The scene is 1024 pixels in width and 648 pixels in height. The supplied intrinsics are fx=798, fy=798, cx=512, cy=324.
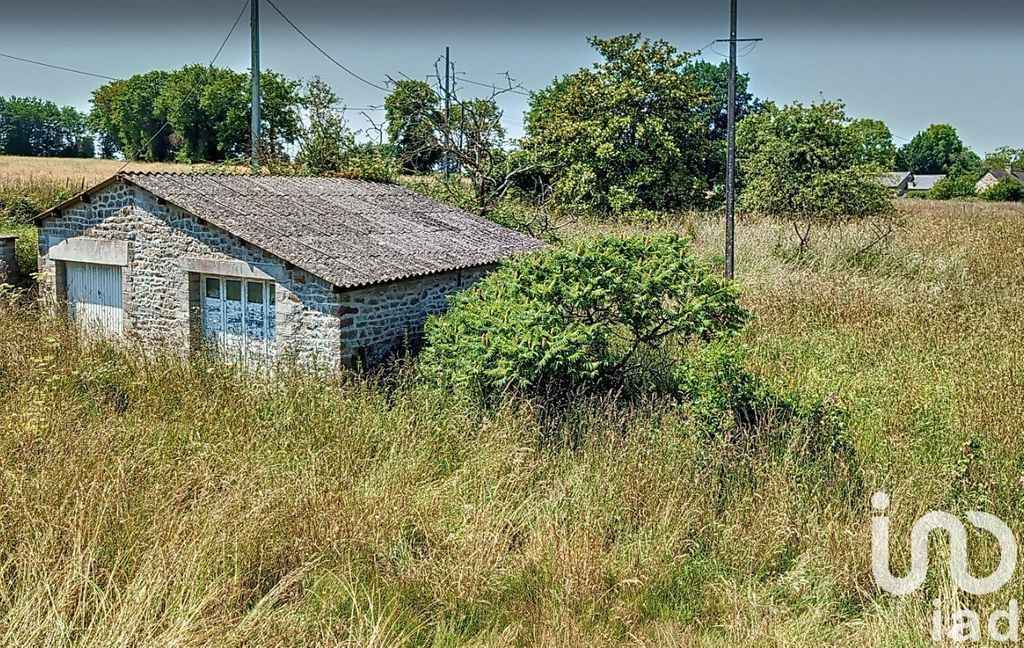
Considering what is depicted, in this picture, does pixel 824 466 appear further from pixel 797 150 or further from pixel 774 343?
pixel 797 150

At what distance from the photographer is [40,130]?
215 ft

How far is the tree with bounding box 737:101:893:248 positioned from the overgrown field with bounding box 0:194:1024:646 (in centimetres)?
1126

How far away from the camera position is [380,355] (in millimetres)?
11445

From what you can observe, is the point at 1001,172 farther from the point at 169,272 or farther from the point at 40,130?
the point at 40,130

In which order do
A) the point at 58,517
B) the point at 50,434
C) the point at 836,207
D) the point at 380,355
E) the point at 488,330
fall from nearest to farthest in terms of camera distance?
the point at 58,517, the point at 50,434, the point at 488,330, the point at 380,355, the point at 836,207

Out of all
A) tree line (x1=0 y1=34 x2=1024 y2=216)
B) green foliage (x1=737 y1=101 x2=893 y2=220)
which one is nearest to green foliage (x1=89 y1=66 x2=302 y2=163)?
tree line (x1=0 y1=34 x2=1024 y2=216)

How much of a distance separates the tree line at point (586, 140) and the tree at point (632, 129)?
0.18 ft

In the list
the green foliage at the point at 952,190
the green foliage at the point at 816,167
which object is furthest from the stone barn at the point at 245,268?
the green foliage at the point at 952,190

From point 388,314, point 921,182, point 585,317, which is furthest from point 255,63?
point 921,182

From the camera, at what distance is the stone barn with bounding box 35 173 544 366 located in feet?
35.9

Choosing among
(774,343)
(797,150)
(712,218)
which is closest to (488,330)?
(774,343)

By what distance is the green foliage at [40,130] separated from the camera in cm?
6341

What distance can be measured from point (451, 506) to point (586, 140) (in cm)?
2490

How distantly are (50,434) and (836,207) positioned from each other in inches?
770
